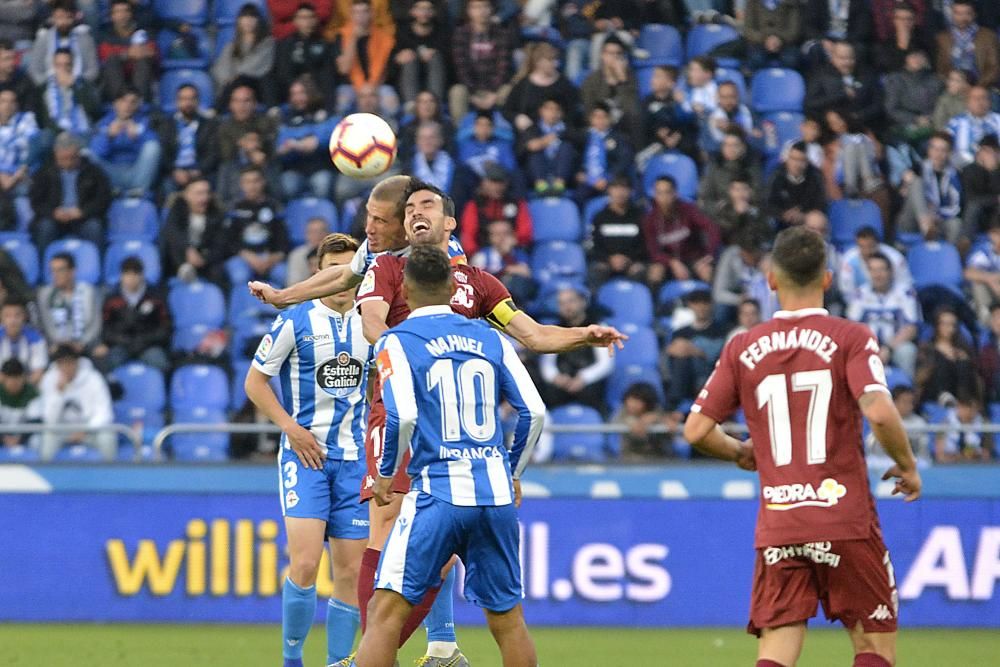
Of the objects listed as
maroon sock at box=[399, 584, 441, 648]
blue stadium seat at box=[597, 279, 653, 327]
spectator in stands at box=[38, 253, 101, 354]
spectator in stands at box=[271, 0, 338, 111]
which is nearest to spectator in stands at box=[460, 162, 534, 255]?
blue stadium seat at box=[597, 279, 653, 327]

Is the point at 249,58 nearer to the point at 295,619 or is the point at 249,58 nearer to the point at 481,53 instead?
the point at 481,53

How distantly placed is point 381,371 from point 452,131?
30.5ft

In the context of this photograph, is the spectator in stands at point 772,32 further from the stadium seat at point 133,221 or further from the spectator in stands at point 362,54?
the stadium seat at point 133,221

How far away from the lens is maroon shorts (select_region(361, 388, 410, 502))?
739 centimetres

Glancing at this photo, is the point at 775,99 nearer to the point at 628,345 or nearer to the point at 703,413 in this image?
the point at 628,345

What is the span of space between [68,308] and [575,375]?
14.8 ft

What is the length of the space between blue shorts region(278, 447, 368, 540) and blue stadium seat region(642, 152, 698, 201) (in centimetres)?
780

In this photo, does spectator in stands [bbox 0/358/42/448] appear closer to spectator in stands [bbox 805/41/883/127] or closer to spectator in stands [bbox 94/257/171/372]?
spectator in stands [bbox 94/257/171/372]

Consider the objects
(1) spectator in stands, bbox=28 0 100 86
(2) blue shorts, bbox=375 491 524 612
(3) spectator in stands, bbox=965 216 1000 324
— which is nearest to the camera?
(2) blue shorts, bbox=375 491 524 612

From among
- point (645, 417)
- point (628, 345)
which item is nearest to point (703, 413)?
point (645, 417)

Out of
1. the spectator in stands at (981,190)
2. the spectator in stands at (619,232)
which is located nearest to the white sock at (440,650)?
the spectator in stands at (619,232)

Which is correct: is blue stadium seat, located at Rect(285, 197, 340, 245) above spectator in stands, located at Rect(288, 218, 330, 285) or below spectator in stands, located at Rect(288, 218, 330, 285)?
above

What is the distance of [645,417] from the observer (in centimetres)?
1301

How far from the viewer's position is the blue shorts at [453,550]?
6.45 metres
